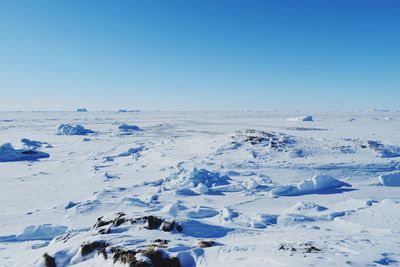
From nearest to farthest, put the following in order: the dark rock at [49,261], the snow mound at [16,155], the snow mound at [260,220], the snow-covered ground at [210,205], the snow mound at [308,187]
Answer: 1. the snow-covered ground at [210,205]
2. the dark rock at [49,261]
3. the snow mound at [260,220]
4. the snow mound at [308,187]
5. the snow mound at [16,155]

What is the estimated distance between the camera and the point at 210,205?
7.71m

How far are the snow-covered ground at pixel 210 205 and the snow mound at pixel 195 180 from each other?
1.5 inches

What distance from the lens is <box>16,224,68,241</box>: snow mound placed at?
595 cm

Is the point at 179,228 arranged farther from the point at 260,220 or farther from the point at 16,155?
the point at 16,155

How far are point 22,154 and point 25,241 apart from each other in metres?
11.8

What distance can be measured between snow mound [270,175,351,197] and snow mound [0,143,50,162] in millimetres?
12248

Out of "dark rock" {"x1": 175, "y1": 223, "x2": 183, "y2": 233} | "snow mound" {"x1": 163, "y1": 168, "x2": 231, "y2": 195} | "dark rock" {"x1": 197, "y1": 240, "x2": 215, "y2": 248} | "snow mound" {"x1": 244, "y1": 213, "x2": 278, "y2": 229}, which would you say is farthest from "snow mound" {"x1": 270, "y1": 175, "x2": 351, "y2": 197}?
"dark rock" {"x1": 197, "y1": 240, "x2": 215, "y2": 248}

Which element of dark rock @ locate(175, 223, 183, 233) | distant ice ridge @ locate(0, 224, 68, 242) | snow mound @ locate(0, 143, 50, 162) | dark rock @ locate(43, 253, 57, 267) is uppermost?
dark rock @ locate(175, 223, 183, 233)

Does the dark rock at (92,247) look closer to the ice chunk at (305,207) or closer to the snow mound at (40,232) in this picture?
the snow mound at (40,232)

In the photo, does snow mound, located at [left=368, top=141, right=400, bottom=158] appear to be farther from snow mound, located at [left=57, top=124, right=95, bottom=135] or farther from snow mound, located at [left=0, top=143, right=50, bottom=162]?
snow mound, located at [left=57, top=124, right=95, bottom=135]

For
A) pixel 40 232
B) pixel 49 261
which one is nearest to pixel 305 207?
pixel 49 261

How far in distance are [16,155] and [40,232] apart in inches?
455

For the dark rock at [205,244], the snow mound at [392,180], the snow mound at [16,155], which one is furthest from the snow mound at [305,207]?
the snow mound at [16,155]

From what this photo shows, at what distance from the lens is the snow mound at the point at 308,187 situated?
829 centimetres
